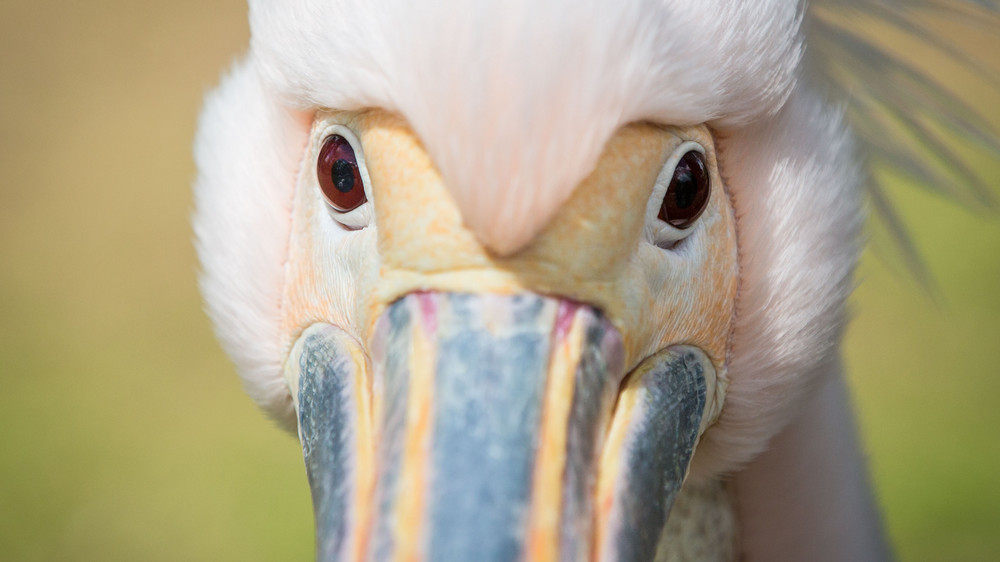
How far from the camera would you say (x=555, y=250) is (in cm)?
125

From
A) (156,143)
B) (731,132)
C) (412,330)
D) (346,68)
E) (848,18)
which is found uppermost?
(156,143)

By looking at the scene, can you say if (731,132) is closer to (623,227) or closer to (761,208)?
(761,208)

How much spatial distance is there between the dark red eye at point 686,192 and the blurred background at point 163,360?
250 centimetres

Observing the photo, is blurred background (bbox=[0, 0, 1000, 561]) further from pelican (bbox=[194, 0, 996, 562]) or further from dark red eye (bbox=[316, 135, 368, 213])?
dark red eye (bbox=[316, 135, 368, 213])

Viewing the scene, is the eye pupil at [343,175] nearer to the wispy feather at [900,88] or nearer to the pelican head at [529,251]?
the pelican head at [529,251]

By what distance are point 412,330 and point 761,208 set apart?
1.85 feet

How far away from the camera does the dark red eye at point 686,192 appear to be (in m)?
1.38

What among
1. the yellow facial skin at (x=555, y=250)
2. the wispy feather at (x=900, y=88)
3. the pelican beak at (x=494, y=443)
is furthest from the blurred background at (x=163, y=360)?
the pelican beak at (x=494, y=443)

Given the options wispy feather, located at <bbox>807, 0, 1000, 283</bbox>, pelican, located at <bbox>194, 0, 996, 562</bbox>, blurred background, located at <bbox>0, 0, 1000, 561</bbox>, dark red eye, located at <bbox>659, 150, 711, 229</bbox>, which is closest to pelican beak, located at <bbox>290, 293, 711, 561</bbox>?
pelican, located at <bbox>194, 0, 996, 562</bbox>

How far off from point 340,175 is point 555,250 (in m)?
0.35

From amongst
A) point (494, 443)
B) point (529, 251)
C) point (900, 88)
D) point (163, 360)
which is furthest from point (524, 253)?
point (163, 360)

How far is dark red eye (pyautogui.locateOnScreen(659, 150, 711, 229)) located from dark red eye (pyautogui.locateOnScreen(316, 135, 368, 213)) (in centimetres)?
41

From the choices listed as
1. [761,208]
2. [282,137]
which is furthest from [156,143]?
[761,208]

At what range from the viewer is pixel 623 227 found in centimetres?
128
